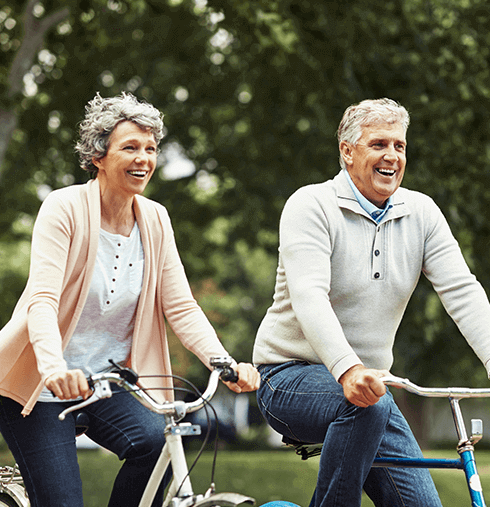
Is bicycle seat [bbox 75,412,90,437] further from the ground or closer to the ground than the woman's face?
closer to the ground

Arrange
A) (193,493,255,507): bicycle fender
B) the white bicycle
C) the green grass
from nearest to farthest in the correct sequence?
(193,493,255,507): bicycle fender < the white bicycle < the green grass

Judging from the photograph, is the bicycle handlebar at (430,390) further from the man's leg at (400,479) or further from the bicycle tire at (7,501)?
the bicycle tire at (7,501)

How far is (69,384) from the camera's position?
2.49 meters

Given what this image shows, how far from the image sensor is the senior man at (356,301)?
2.76m

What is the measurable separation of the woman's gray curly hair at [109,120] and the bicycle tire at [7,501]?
4.86ft

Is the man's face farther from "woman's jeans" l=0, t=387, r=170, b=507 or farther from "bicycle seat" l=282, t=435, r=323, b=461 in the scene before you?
"woman's jeans" l=0, t=387, r=170, b=507

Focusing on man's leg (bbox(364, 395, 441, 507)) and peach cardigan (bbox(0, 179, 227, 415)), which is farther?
man's leg (bbox(364, 395, 441, 507))

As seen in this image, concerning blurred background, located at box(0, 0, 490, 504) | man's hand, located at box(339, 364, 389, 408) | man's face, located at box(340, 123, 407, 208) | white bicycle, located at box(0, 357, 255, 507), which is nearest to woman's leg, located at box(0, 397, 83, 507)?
white bicycle, located at box(0, 357, 255, 507)

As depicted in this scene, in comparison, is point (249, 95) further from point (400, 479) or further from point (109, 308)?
point (400, 479)

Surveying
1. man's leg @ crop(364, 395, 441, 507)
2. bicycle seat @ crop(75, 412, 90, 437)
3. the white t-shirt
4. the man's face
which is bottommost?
man's leg @ crop(364, 395, 441, 507)

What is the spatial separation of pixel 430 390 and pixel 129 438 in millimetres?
1092

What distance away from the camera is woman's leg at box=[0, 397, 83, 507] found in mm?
2883

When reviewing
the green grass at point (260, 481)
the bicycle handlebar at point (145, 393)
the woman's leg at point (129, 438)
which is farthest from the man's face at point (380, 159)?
the green grass at point (260, 481)

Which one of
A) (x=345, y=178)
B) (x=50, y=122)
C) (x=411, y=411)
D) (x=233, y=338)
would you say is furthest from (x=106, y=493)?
(x=411, y=411)
